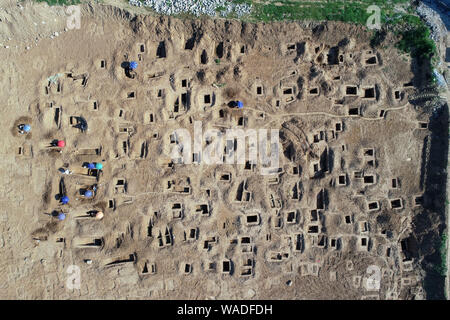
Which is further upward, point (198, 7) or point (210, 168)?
point (198, 7)

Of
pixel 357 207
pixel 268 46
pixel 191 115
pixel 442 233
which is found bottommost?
pixel 442 233

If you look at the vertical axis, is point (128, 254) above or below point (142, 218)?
below

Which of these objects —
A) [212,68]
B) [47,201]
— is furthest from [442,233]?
[47,201]

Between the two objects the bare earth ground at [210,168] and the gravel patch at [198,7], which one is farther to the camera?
the gravel patch at [198,7]

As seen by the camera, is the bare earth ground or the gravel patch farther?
the gravel patch

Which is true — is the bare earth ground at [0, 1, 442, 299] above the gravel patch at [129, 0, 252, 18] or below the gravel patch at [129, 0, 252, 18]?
below

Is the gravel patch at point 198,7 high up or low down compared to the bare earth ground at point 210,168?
up

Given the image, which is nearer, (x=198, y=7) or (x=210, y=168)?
(x=210, y=168)

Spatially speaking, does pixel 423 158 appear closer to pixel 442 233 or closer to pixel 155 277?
pixel 442 233
